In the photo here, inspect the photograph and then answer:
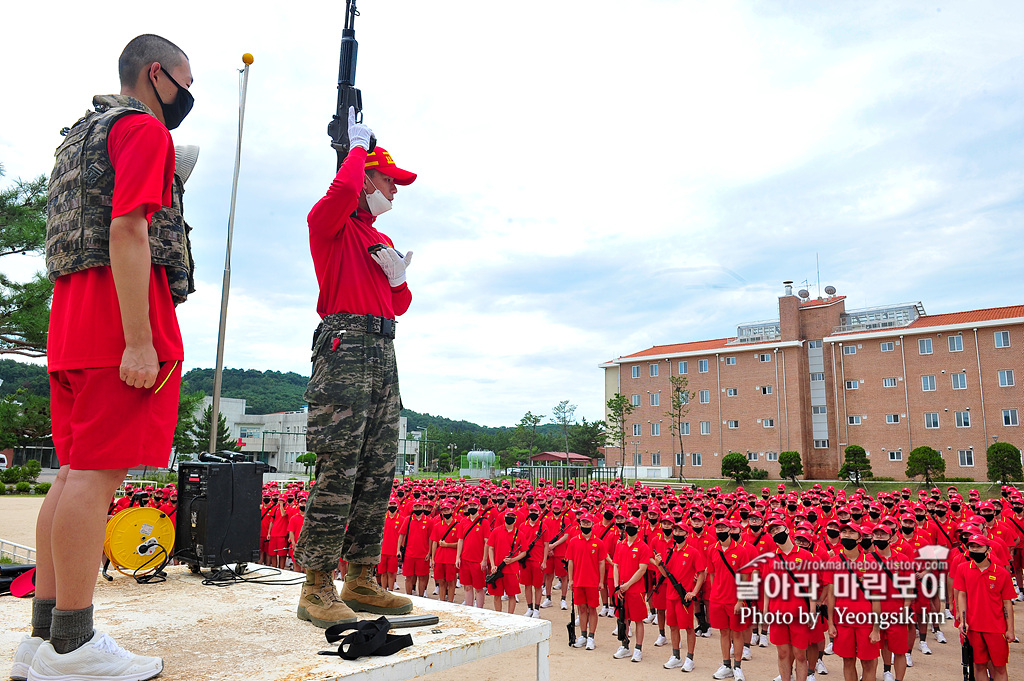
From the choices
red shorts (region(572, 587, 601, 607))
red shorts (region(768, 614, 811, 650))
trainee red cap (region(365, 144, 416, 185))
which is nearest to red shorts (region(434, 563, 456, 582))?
red shorts (region(572, 587, 601, 607))

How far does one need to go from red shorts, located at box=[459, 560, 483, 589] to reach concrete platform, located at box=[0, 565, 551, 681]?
9138 millimetres

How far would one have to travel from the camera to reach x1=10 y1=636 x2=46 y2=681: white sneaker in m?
2.22

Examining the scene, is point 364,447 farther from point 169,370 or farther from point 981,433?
point 981,433

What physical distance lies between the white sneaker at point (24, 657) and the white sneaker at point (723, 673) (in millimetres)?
8771

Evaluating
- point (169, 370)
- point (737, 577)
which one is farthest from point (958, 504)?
point (169, 370)

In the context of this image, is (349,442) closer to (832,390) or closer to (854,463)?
(854,463)

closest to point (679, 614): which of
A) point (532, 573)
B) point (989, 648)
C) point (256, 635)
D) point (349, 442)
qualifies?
point (532, 573)

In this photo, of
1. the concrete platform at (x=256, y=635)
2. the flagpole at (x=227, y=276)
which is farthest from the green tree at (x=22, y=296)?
the concrete platform at (x=256, y=635)

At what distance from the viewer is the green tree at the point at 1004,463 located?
34.6 meters

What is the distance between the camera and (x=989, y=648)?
7.62 m

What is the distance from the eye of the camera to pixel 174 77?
8.76 feet

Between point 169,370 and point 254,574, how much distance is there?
9.68 ft

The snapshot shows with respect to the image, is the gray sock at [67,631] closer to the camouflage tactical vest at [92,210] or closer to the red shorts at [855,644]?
the camouflage tactical vest at [92,210]

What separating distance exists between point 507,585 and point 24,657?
34.1ft
